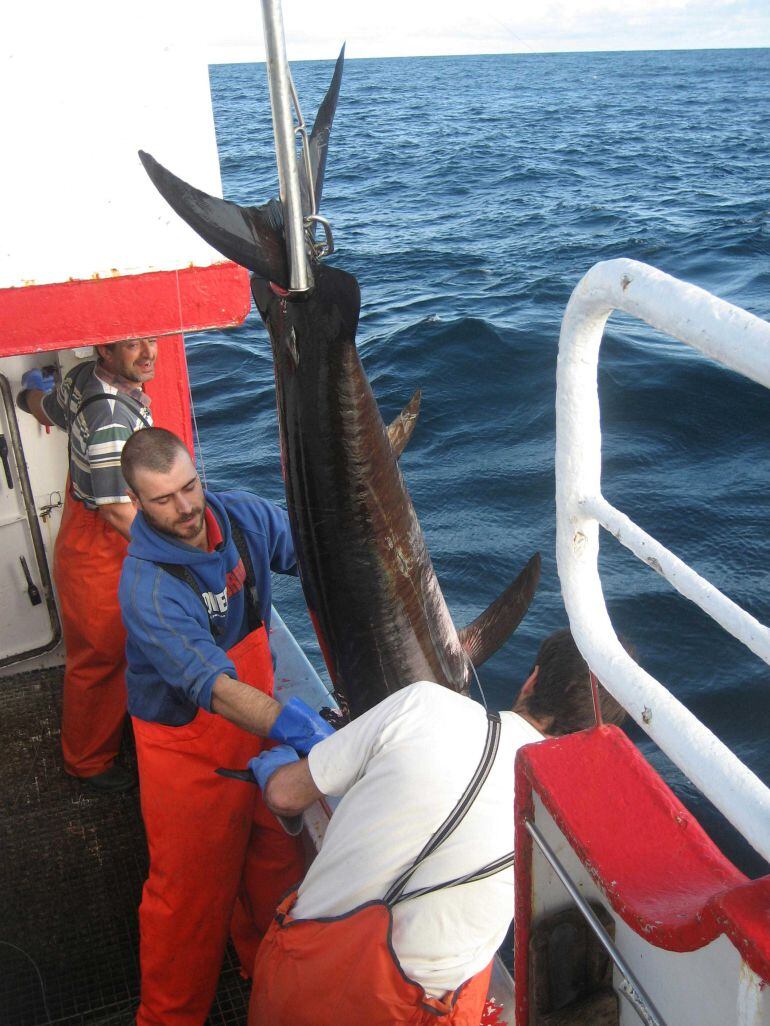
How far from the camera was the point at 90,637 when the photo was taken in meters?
3.27

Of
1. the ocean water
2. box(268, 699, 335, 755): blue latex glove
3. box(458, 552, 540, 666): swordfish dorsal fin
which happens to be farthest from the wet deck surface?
the ocean water

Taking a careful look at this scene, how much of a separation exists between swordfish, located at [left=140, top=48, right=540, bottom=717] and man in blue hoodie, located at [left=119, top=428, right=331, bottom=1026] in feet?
0.86

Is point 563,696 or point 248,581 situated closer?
point 563,696

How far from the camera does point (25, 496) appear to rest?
12.4 ft

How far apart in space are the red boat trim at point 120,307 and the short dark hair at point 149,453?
51cm

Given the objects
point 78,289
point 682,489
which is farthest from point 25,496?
point 682,489

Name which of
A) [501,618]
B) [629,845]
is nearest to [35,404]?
[501,618]

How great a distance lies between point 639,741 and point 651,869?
10.5ft

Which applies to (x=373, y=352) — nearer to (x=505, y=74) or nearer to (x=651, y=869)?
(x=651, y=869)

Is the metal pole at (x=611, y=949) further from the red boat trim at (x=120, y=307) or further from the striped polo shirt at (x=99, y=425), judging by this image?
the red boat trim at (x=120, y=307)

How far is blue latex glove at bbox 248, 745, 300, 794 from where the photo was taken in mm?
2197

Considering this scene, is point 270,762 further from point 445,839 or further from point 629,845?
point 629,845

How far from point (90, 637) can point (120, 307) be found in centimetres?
110

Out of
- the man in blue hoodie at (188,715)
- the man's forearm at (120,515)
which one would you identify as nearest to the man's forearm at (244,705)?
the man in blue hoodie at (188,715)
